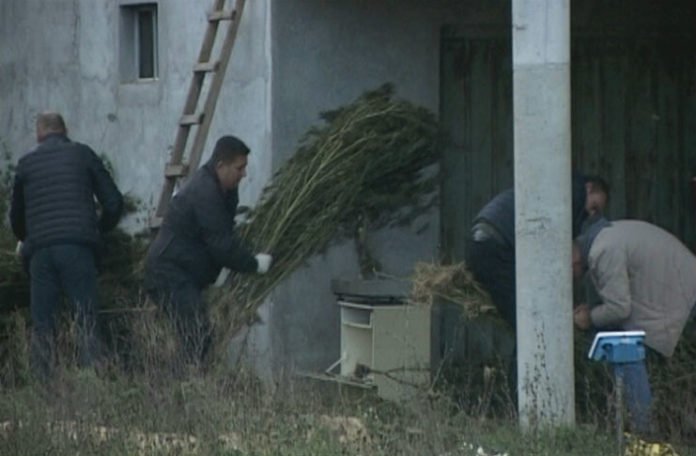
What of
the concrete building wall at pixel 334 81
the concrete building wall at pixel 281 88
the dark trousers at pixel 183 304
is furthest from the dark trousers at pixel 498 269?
the concrete building wall at pixel 334 81

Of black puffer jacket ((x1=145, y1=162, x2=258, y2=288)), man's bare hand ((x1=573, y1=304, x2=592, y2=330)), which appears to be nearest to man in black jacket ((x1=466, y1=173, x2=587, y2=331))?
man's bare hand ((x1=573, y1=304, x2=592, y2=330))

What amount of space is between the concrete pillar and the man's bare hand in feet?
2.64

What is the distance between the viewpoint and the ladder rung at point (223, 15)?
46.5 ft

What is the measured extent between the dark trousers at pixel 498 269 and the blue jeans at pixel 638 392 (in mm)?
1445

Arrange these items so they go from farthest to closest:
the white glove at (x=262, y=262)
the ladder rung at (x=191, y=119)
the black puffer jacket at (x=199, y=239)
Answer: the ladder rung at (x=191, y=119) → the white glove at (x=262, y=262) → the black puffer jacket at (x=199, y=239)

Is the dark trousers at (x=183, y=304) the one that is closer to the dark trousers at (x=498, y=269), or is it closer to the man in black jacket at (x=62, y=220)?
the man in black jacket at (x=62, y=220)

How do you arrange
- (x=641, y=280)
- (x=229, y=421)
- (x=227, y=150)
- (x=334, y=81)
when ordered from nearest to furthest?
(x=229, y=421) < (x=641, y=280) < (x=227, y=150) < (x=334, y=81)

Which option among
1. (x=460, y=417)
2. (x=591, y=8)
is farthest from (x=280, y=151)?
(x=460, y=417)

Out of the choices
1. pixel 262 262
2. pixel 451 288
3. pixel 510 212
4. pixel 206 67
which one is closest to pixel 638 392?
pixel 510 212

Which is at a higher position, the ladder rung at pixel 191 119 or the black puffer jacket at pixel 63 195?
the ladder rung at pixel 191 119

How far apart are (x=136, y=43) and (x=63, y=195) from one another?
292cm

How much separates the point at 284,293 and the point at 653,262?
3.60 metres

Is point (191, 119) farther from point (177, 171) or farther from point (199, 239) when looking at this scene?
point (199, 239)

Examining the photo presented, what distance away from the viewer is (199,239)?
1262 centimetres
